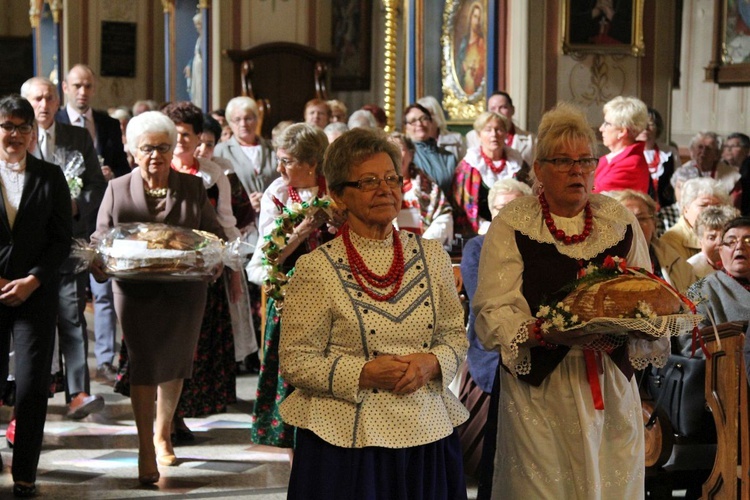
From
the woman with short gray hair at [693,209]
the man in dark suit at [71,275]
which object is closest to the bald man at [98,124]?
the man in dark suit at [71,275]

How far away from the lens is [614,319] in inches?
126

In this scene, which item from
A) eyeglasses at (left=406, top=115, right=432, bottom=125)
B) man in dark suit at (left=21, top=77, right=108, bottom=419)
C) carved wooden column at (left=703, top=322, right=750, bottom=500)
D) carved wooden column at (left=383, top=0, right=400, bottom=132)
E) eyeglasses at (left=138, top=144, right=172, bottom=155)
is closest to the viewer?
carved wooden column at (left=703, top=322, right=750, bottom=500)

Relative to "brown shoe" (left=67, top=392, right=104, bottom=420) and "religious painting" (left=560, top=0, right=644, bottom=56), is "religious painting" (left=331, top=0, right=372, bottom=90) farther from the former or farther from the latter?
"brown shoe" (left=67, top=392, right=104, bottom=420)

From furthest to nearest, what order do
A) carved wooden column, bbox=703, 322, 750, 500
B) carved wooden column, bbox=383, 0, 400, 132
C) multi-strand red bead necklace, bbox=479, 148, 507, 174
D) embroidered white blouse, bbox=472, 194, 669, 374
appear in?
carved wooden column, bbox=383, 0, 400, 132 → multi-strand red bead necklace, bbox=479, 148, 507, 174 → carved wooden column, bbox=703, 322, 750, 500 → embroidered white blouse, bbox=472, 194, 669, 374

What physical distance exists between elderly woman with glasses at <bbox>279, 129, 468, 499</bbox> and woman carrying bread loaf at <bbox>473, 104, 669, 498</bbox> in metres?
0.22

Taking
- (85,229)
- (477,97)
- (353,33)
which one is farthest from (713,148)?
(353,33)

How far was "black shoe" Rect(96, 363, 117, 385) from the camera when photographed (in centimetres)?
742

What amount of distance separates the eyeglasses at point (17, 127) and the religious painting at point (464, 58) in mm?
8430

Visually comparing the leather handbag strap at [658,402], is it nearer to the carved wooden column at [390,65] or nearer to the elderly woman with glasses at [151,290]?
the elderly woman with glasses at [151,290]

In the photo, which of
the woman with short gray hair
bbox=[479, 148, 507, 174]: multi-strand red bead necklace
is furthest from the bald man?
the woman with short gray hair

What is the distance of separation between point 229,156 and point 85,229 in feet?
5.81

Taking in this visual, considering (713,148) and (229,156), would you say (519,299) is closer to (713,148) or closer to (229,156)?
(229,156)

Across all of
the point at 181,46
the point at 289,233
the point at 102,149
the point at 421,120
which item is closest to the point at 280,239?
the point at 289,233

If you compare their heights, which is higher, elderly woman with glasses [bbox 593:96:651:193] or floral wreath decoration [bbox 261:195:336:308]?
elderly woman with glasses [bbox 593:96:651:193]
